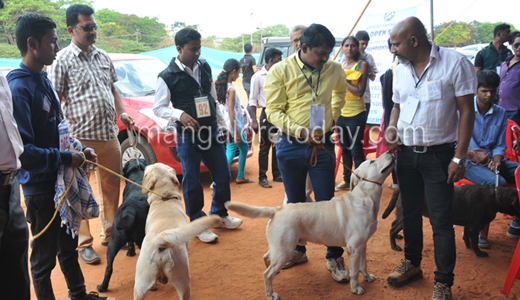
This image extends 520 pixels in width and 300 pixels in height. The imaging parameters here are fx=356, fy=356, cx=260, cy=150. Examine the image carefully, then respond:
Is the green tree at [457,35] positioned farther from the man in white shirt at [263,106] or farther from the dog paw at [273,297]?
the dog paw at [273,297]

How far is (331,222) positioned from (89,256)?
113 inches

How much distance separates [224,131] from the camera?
4.59 metres

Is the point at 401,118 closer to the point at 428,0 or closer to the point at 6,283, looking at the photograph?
the point at 6,283

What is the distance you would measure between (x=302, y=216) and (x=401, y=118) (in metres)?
1.21

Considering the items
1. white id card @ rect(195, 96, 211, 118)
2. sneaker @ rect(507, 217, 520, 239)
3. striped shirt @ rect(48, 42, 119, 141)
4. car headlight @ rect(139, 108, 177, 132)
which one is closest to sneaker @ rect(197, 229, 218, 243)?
white id card @ rect(195, 96, 211, 118)

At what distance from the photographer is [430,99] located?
9.20ft

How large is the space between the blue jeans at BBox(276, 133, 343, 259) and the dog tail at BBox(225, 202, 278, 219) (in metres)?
0.49

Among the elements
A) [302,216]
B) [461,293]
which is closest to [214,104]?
[302,216]

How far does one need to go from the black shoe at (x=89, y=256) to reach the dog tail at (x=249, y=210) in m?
2.12

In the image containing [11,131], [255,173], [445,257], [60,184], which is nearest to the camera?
[11,131]

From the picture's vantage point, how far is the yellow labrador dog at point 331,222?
3.13m

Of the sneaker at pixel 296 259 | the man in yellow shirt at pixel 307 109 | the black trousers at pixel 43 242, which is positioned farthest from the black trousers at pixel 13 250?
the sneaker at pixel 296 259

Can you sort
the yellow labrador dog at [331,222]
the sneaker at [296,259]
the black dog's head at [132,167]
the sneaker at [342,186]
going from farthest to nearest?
1. the sneaker at [342,186]
2. the black dog's head at [132,167]
3. the sneaker at [296,259]
4. the yellow labrador dog at [331,222]

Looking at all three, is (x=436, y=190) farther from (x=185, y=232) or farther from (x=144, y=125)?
(x=144, y=125)
